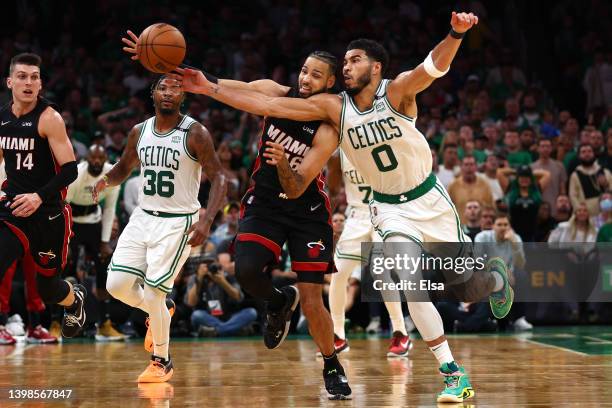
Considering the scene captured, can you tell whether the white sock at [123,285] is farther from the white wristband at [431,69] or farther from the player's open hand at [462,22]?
the player's open hand at [462,22]

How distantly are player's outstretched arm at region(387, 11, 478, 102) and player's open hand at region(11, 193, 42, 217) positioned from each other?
9.25 feet

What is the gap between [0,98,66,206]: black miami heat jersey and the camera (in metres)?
8.35

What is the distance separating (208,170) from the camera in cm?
836

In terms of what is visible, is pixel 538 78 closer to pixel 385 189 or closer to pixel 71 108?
pixel 71 108

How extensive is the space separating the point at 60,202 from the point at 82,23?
426 inches

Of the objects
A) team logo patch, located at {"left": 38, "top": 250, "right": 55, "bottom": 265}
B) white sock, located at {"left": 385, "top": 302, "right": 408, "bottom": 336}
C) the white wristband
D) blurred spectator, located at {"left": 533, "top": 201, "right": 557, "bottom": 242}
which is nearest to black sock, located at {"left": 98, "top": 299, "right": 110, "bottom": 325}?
white sock, located at {"left": 385, "top": 302, "right": 408, "bottom": 336}

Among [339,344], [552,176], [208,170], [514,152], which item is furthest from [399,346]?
[514,152]

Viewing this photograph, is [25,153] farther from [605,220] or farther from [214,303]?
[605,220]

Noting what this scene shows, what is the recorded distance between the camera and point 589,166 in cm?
1452

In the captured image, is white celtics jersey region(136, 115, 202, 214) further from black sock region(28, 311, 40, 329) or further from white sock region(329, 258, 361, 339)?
black sock region(28, 311, 40, 329)

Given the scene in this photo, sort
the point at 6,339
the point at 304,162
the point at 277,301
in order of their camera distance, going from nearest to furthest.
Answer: the point at 304,162, the point at 277,301, the point at 6,339

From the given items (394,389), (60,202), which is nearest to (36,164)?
(60,202)

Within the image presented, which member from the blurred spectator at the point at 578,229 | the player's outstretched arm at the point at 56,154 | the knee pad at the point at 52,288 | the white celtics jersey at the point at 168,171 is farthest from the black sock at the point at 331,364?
the blurred spectator at the point at 578,229

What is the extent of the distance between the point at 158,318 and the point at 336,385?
169 centimetres
